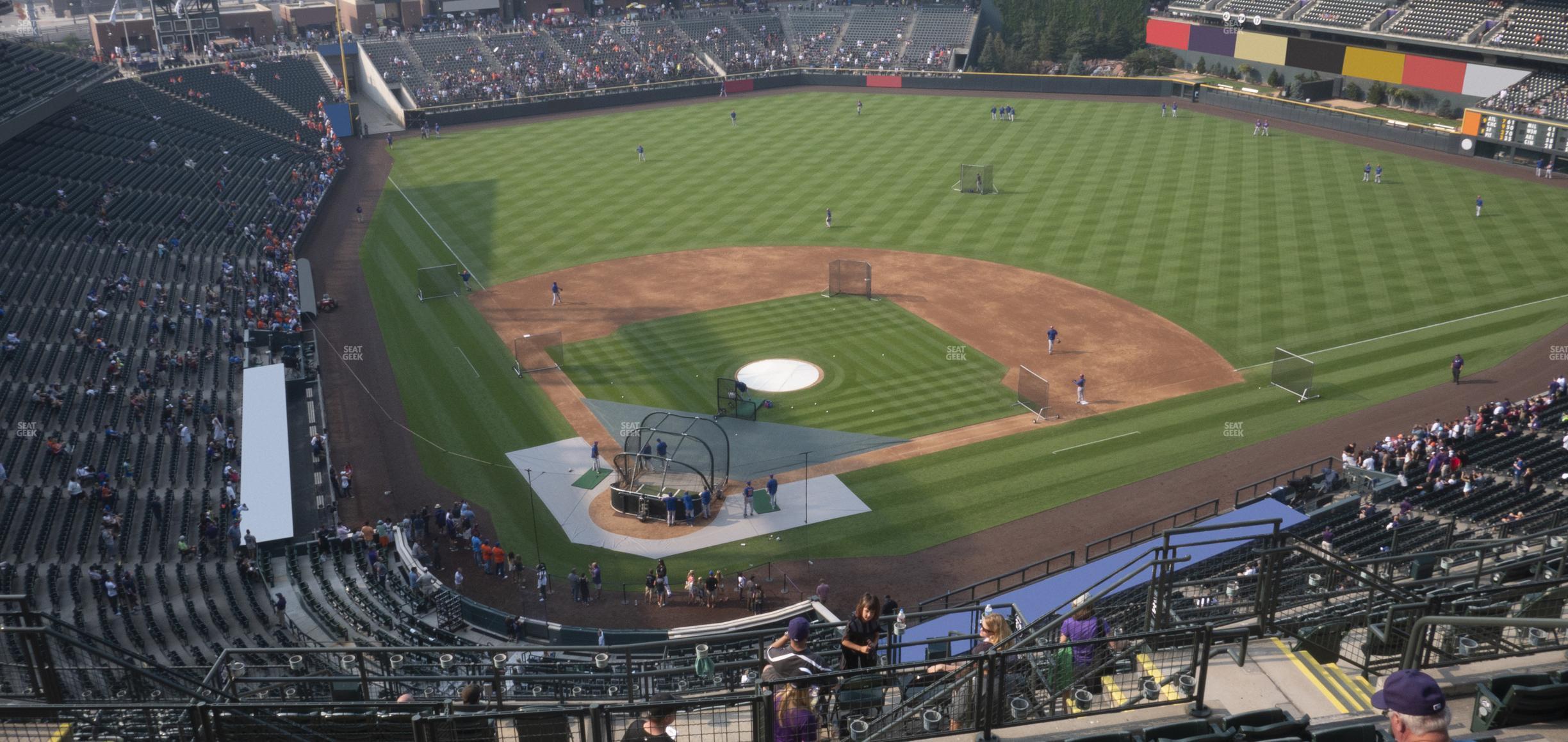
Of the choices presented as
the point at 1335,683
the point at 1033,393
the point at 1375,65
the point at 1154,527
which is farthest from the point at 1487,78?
the point at 1335,683

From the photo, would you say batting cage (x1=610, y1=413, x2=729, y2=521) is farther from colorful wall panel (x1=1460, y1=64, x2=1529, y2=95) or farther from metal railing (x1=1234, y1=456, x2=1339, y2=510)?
colorful wall panel (x1=1460, y1=64, x2=1529, y2=95)

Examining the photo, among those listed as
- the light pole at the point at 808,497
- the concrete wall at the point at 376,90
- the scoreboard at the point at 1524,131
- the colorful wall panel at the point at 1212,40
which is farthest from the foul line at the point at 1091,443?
the concrete wall at the point at 376,90

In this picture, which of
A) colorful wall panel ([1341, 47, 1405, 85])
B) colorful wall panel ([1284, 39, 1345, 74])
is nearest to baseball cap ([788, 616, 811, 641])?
colorful wall panel ([1341, 47, 1405, 85])

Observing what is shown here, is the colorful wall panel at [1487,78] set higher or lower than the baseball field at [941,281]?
higher

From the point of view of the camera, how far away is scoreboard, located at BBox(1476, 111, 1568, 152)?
5575 cm

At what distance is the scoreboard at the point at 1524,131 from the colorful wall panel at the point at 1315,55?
46.9 feet

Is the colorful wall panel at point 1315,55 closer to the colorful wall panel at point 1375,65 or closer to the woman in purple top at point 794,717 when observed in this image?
the colorful wall panel at point 1375,65

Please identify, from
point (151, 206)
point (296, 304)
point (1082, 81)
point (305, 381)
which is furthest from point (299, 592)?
point (1082, 81)

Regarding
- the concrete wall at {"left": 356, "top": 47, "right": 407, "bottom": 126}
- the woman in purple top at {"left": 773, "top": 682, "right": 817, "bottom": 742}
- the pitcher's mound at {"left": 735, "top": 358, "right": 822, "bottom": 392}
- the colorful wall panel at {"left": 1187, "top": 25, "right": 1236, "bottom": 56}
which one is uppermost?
the colorful wall panel at {"left": 1187, "top": 25, "right": 1236, "bottom": 56}

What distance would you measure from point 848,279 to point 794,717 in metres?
35.1

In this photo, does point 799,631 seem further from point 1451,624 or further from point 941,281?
point 941,281

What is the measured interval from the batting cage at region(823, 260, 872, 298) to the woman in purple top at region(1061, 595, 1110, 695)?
30.3 m

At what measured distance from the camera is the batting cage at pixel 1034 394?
3509 centimetres

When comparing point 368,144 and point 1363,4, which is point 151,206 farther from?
point 1363,4
